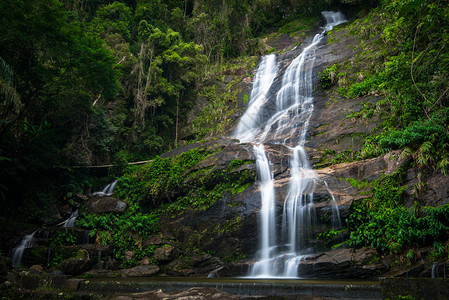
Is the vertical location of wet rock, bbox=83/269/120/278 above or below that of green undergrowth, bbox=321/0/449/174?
below

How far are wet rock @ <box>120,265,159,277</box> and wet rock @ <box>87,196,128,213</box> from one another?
366cm

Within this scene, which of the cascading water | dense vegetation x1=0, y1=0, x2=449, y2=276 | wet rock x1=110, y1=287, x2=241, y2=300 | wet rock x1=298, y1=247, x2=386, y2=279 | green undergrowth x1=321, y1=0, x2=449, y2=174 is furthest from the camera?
the cascading water

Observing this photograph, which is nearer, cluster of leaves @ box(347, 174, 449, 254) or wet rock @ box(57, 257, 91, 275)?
cluster of leaves @ box(347, 174, 449, 254)

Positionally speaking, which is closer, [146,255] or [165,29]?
[146,255]

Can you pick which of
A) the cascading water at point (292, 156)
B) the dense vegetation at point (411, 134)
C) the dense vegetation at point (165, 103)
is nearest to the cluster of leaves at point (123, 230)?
the dense vegetation at point (165, 103)

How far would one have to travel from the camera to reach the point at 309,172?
392 inches

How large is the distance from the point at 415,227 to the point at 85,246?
973cm

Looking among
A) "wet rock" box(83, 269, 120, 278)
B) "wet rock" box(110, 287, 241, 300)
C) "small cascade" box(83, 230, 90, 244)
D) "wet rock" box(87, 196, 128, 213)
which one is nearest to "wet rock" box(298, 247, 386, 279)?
"wet rock" box(110, 287, 241, 300)

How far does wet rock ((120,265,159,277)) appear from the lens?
26.9 ft

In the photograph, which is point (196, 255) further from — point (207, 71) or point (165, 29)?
point (165, 29)

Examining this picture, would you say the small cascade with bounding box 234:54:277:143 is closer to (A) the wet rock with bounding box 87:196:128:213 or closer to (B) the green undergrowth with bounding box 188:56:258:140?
(B) the green undergrowth with bounding box 188:56:258:140

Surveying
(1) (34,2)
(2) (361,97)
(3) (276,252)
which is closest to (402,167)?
(3) (276,252)

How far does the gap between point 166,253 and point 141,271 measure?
1.05 m

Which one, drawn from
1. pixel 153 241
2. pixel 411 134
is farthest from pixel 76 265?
pixel 411 134
